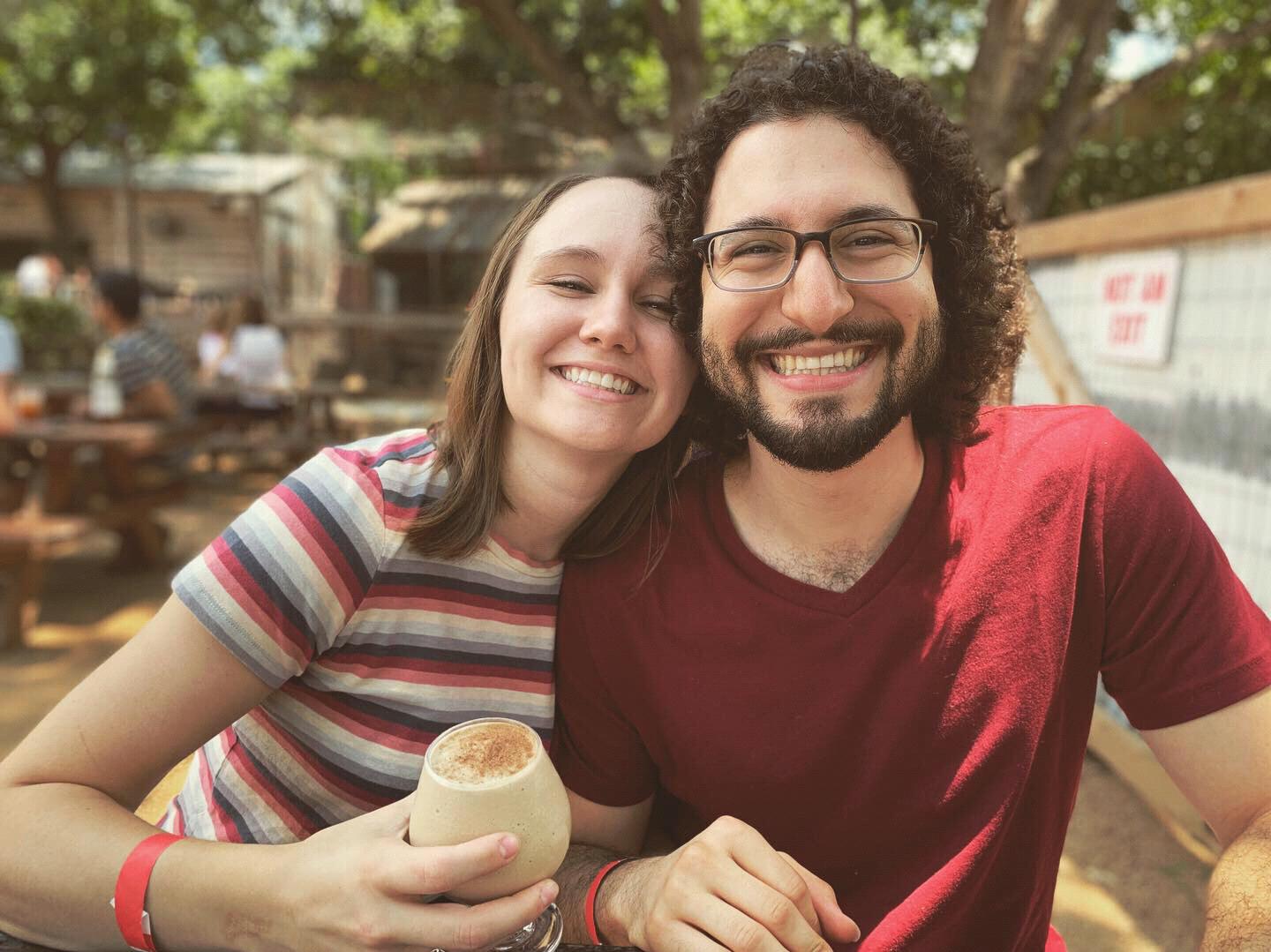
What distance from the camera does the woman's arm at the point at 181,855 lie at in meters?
1.12

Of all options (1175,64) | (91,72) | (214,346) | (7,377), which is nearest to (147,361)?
(7,377)

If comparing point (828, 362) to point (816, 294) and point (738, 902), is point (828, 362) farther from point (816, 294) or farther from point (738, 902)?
point (738, 902)

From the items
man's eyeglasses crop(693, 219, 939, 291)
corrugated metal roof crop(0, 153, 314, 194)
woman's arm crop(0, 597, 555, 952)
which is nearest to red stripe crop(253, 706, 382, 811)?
woman's arm crop(0, 597, 555, 952)

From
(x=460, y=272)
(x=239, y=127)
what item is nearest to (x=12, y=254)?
(x=239, y=127)

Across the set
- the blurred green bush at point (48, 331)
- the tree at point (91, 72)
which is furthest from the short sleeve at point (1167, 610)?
the tree at point (91, 72)

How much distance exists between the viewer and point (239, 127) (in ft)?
132

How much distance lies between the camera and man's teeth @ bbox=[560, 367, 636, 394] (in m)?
1.63

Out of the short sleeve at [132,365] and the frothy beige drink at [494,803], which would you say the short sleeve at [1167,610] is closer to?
the frothy beige drink at [494,803]

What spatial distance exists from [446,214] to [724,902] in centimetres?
945

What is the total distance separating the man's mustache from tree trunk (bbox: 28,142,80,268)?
24.4 m

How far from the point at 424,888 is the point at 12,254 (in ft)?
96.7

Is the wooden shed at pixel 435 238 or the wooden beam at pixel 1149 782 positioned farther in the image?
the wooden shed at pixel 435 238

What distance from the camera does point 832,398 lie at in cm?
158

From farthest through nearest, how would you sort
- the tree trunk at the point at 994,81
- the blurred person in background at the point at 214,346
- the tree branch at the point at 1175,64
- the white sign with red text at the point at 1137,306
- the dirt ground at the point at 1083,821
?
the blurred person in background at the point at 214,346 → the tree branch at the point at 1175,64 → the tree trunk at the point at 994,81 → the white sign with red text at the point at 1137,306 → the dirt ground at the point at 1083,821
